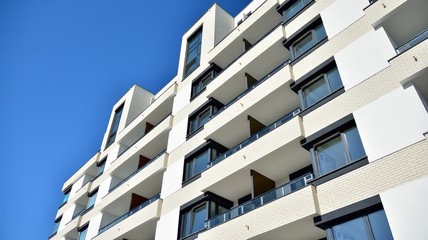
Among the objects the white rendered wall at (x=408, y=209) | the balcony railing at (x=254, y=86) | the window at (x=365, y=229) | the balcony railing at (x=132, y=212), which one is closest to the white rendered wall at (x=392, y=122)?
the white rendered wall at (x=408, y=209)

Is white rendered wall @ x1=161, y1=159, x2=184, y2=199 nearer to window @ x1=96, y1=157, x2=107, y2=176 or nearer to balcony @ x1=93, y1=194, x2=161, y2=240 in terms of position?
balcony @ x1=93, y1=194, x2=161, y2=240

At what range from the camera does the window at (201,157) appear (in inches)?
822

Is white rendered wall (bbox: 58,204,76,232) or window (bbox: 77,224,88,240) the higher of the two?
white rendered wall (bbox: 58,204,76,232)

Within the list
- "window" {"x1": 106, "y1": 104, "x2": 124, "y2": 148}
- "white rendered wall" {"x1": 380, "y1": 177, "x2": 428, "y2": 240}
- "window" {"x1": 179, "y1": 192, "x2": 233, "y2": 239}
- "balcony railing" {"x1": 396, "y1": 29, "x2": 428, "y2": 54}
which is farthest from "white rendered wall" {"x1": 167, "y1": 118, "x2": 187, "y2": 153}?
"white rendered wall" {"x1": 380, "y1": 177, "x2": 428, "y2": 240}

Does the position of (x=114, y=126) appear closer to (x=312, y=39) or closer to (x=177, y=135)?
(x=177, y=135)

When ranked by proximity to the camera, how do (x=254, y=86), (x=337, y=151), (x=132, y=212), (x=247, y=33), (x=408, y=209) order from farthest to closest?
(x=247, y=33) < (x=132, y=212) < (x=254, y=86) < (x=337, y=151) < (x=408, y=209)

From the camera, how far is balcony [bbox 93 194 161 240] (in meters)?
21.0

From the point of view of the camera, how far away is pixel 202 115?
24.3 metres

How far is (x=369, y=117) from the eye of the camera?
12727mm

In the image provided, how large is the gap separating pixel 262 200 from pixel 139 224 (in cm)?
1025

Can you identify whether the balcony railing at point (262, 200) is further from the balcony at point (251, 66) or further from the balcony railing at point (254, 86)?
the balcony at point (251, 66)

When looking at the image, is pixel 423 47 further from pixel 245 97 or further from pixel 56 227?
pixel 56 227

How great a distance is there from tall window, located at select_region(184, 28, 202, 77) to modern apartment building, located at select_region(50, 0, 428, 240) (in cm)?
35

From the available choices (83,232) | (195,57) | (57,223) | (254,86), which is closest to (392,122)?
(254,86)
